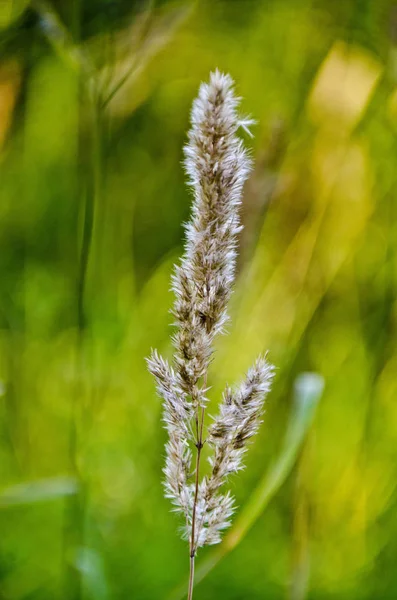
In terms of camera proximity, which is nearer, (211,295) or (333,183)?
(211,295)

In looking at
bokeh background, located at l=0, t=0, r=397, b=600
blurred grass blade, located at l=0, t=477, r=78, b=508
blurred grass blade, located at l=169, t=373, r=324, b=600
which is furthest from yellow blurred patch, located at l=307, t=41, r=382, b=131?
blurred grass blade, located at l=0, t=477, r=78, b=508

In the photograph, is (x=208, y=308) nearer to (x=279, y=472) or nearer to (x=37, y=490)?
(x=279, y=472)

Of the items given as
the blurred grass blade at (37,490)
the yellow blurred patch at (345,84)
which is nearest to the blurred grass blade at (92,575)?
the blurred grass blade at (37,490)

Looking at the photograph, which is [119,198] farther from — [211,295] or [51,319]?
[211,295]

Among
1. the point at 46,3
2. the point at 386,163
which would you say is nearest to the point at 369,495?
the point at 386,163

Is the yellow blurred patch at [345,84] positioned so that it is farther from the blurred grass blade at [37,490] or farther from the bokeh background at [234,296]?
the blurred grass blade at [37,490]

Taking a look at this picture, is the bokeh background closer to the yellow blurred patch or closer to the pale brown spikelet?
the yellow blurred patch
